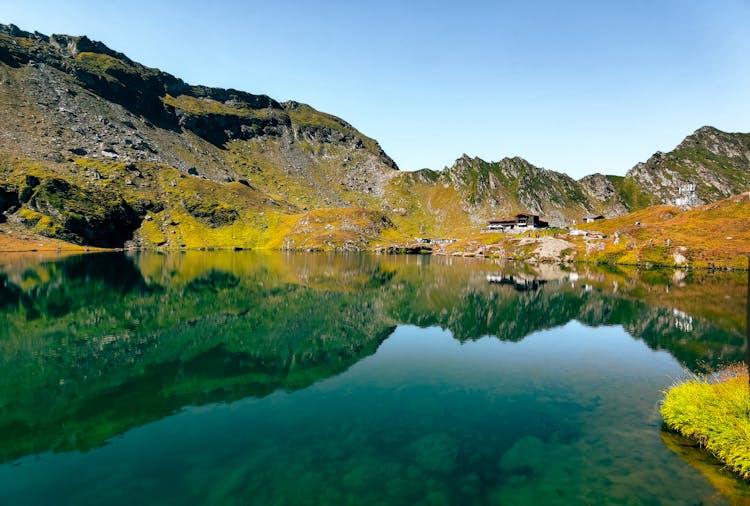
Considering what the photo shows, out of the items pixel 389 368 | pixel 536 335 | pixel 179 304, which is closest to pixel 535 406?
pixel 389 368

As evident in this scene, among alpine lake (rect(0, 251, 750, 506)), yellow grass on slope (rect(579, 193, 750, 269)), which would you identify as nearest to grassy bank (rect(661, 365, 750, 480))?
alpine lake (rect(0, 251, 750, 506))

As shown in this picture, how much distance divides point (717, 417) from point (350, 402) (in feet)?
78.0

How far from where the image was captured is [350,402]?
104 feet

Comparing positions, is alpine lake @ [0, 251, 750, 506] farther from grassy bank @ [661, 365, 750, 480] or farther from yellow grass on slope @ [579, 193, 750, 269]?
yellow grass on slope @ [579, 193, 750, 269]

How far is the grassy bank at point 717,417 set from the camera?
784 inches

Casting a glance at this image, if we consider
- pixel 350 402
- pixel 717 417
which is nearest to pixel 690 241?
pixel 717 417

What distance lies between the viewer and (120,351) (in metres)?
44.6

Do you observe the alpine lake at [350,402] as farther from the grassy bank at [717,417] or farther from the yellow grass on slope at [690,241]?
the yellow grass on slope at [690,241]

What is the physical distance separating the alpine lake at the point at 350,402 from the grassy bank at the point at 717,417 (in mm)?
933

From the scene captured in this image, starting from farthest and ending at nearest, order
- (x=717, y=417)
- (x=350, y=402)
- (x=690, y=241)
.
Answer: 1. (x=690, y=241)
2. (x=350, y=402)
3. (x=717, y=417)

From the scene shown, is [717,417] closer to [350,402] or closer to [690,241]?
[350,402]

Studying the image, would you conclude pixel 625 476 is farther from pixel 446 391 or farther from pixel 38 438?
pixel 38 438

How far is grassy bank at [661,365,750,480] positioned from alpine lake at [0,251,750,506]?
3.06 feet

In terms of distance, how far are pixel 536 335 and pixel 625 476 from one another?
121ft
